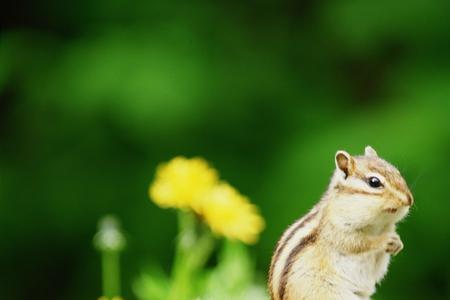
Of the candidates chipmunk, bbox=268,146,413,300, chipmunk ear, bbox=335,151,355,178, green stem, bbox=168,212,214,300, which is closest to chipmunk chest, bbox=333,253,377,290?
chipmunk, bbox=268,146,413,300

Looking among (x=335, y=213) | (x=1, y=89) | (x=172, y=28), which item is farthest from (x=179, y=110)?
(x=335, y=213)

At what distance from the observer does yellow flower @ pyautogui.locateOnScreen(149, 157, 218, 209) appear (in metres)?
1.77

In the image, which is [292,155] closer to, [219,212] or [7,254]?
[7,254]

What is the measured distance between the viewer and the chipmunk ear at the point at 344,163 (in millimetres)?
1345

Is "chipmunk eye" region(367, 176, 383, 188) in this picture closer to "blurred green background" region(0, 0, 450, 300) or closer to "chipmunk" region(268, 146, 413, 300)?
"chipmunk" region(268, 146, 413, 300)

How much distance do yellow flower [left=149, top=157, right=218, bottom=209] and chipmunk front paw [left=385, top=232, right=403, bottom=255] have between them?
53 cm

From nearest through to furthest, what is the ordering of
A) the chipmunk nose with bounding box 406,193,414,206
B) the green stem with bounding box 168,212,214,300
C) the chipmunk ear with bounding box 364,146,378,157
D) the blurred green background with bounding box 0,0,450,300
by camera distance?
the chipmunk nose with bounding box 406,193,414,206, the chipmunk ear with bounding box 364,146,378,157, the green stem with bounding box 168,212,214,300, the blurred green background with bounding box 0,0,450,300

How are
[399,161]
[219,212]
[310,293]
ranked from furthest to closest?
[399,161] → [219,212] → [310,293]

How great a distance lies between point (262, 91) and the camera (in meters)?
4.54

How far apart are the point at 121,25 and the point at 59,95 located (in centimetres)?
39

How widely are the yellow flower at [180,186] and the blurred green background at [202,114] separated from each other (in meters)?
2.24

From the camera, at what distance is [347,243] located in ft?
4.29

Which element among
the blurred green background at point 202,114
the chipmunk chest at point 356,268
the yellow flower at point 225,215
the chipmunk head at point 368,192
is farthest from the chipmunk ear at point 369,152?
the blurred green background at point 202,114

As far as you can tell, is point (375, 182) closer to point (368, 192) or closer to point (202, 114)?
point (368, 192)
